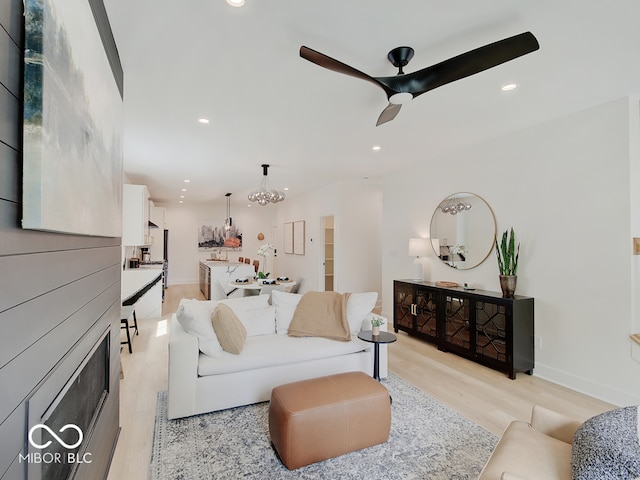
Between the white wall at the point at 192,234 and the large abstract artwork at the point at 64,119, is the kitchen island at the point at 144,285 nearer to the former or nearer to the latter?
the white wall at the point at 192,234

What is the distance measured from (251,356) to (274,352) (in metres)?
0.21

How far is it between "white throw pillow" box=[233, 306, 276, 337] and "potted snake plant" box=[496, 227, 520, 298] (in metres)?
2.48

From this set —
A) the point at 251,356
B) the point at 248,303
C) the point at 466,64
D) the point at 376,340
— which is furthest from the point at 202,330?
the point at 466,64

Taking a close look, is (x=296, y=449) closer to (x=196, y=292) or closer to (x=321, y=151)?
(x=321, y=151)

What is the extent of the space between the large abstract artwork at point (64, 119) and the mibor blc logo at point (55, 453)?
0.59 meters

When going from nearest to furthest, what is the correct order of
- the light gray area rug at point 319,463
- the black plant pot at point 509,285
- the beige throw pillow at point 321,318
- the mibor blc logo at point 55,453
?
the mibor blc logo at point 55,453 < the light gray area rug at point 319,463 < the beige throw pillow at point 321,318 < the black plant pot at point 509,285

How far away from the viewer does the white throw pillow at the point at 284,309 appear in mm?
3365

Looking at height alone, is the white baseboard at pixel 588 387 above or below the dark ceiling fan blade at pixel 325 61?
below

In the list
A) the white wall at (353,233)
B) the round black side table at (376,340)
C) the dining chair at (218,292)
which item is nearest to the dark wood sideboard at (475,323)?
the round black side table at (376,340)

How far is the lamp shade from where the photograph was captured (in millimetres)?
4711

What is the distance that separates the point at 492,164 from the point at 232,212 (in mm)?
8510

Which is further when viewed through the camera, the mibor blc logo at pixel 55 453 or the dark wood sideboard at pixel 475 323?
the dark wood sideboard at pixel 475 323

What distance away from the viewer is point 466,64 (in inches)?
73.2

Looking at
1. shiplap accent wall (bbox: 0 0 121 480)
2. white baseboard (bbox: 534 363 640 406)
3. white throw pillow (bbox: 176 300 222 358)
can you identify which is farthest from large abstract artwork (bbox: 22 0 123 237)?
white baseboard (bbox: 534 363 640 406)
